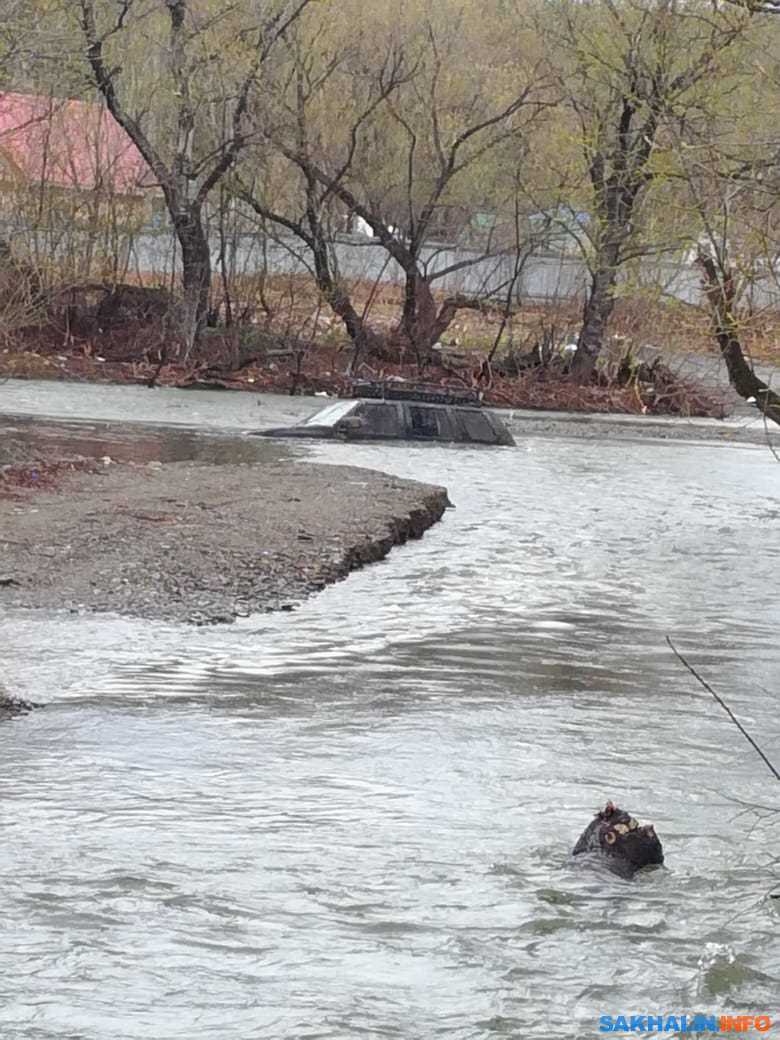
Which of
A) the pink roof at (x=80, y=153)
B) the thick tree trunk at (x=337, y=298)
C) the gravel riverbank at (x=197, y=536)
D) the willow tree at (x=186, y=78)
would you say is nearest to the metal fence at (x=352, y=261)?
the thick tree trunk at (x=337, y=298)

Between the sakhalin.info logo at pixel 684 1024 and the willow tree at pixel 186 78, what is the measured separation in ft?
103

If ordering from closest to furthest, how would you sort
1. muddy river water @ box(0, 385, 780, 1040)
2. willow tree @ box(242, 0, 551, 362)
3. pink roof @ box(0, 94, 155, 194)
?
muddy river water @ box(0, 385, 780, 1040)
pink roof @ box(0, 94, 155, 194)
willow tree @ box(242, 0, 551, 362)

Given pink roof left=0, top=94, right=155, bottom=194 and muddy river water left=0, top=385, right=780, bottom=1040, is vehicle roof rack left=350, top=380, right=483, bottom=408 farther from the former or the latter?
muddy river water left=0, top=385, right=780, bottom=1040

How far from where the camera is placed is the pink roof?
37.0 meters

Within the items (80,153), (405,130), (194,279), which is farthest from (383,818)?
(405,130)

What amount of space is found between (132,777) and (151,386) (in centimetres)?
2743

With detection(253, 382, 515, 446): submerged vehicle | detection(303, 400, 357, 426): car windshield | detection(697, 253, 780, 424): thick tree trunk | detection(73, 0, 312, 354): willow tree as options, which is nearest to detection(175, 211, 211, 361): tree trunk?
detection(73, 0, 312, 354): willow tree

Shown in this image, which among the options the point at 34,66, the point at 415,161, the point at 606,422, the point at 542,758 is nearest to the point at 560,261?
the point at 415,161

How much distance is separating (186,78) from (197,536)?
76.8 ft

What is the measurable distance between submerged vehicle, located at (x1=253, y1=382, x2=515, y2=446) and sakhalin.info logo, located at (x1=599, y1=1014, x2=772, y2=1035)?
20.6 meters

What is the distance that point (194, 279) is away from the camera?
38.3 meters

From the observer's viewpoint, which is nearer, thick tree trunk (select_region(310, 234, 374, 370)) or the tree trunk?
the tree trunk

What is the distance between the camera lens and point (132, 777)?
840 cm

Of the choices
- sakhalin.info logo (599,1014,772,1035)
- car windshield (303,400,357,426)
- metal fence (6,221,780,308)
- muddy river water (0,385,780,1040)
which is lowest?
sakhalin.info logo (599,1014,772,1035)
